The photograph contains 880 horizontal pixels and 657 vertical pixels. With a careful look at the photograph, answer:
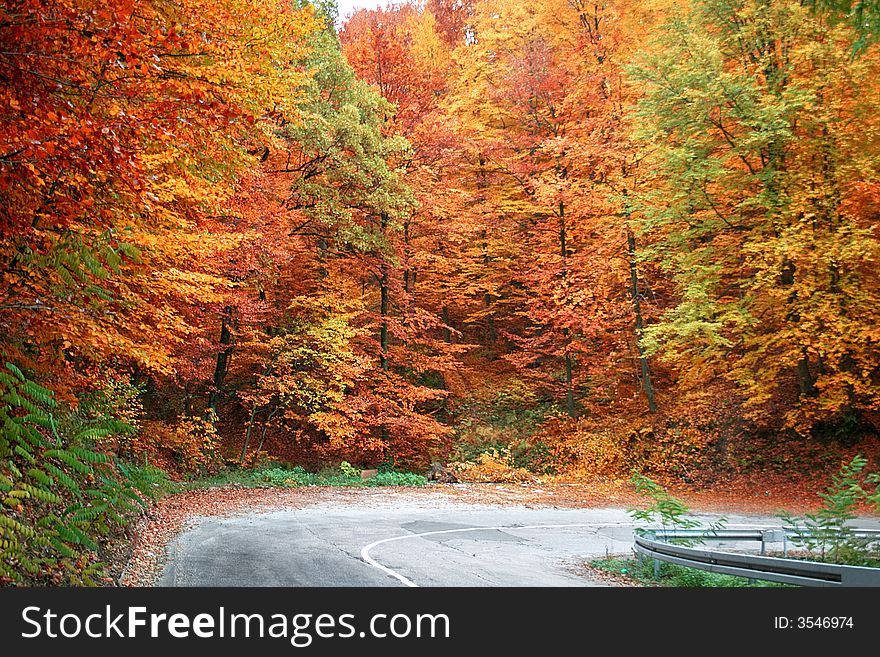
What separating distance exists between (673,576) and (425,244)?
18.5 meters

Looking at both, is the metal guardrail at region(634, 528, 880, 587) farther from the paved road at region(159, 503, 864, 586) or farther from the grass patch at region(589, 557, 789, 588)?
the paved road at region(159, 503, 864, 586)

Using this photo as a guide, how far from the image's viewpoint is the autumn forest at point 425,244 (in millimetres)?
6422

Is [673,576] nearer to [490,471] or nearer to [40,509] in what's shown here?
[40,509]

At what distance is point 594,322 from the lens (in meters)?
20.7

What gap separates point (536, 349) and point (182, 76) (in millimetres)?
18848

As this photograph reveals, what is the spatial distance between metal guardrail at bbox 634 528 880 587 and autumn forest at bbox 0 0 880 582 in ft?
17.7

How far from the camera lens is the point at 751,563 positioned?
5.74m

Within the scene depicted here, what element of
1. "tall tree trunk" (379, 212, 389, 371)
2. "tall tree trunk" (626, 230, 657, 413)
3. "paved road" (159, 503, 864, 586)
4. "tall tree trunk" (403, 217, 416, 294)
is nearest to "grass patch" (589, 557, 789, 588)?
"paved road" (159, 503, 864, 586)

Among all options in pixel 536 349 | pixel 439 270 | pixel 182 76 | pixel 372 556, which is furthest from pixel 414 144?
pixel 372 556

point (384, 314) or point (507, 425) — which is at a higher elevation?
point (384, 314)

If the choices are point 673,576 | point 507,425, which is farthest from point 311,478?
point 673,576

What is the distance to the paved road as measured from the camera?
23.1 ft
